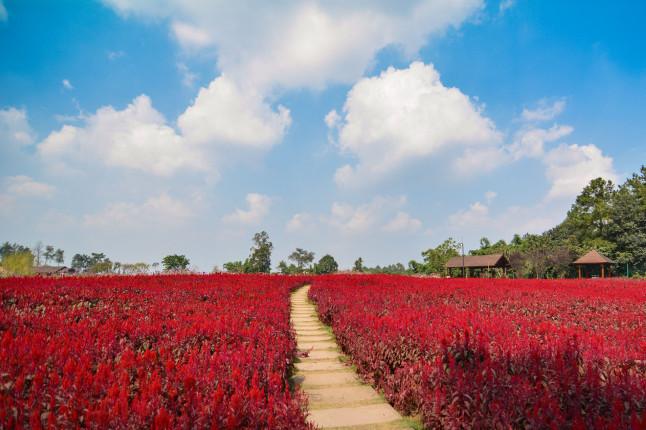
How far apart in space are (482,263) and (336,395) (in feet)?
187

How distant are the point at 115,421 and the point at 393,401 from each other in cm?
379

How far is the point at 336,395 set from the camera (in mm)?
5438

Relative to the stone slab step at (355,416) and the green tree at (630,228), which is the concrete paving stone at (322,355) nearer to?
the stone slab step at (355,416)

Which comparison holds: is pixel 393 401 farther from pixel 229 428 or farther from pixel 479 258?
pixel 479 258

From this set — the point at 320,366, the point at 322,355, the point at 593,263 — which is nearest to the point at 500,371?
the point at 320,366

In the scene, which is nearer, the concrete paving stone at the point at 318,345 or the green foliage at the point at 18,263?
the concrete paving stone at the point at 318,345

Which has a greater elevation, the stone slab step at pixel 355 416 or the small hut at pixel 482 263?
the small hut at pixel 482 263

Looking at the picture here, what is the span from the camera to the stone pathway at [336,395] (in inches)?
178

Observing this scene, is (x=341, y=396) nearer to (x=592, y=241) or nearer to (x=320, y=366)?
(x=320, y=366)

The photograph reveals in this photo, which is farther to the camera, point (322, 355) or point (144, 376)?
point (322, 355)

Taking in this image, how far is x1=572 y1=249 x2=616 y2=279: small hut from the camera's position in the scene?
45.4 metres

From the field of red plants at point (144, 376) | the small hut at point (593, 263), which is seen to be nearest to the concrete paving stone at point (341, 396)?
the field of red plants at point (144, 376)

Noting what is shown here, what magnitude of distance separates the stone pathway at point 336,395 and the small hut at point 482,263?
176 feet

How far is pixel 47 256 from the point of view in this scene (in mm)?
154625
